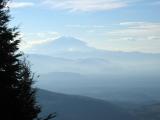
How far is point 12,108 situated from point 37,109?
139 inches

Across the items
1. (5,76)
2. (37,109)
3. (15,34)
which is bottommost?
(37,109)

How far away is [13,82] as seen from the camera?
2123cm

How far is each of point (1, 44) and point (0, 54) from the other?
81cm

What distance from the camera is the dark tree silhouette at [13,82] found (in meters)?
20.2

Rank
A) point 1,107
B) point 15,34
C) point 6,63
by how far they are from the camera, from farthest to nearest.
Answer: point 15,34 < point 6,63 < point 1,107

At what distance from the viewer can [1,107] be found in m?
19.9

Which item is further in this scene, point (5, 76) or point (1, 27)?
point (1, 27)

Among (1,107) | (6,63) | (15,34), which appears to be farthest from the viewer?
(15,34)

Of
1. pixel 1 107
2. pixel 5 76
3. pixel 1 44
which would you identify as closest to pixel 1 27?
pixel 1 44

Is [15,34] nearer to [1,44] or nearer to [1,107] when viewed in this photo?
[1,44]

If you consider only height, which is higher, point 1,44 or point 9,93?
point 1,44

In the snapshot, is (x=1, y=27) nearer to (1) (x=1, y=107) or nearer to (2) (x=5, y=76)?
(2) (x=5, y=76)

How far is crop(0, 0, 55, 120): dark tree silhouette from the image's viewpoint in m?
20.2

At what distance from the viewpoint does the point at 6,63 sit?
69.6 ft
